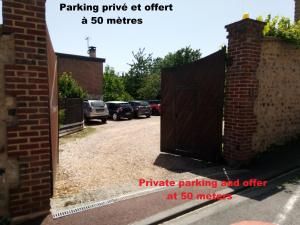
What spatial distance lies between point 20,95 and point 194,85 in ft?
17.0

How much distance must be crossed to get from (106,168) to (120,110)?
13.4 metres

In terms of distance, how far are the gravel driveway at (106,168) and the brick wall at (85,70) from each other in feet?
68.0

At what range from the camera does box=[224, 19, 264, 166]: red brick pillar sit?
658 cm

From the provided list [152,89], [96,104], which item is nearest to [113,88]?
[152,89]

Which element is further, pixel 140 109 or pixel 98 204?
pixel 140 109

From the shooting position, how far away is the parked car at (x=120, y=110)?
20.3 m

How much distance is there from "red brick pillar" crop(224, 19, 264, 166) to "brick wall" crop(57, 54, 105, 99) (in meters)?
25.6

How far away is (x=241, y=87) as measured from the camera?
263 inches

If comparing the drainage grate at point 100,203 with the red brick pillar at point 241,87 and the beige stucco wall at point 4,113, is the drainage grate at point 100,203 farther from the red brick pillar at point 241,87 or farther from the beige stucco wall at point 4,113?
the red brick pillar at point 241,87

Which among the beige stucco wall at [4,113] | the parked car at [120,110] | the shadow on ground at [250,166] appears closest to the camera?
the beige stucco wall at [4,113]

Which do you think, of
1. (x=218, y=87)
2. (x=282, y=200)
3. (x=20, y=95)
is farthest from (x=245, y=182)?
(x=20, y=95)

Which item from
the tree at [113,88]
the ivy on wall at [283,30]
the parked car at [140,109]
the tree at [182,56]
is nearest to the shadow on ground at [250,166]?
the ivy on wall at [283,30]

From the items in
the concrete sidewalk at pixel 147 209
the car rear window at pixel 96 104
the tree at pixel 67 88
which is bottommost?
the concrete sidewalk at pixel 147 209

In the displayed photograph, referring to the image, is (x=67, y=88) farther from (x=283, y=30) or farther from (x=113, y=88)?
(x=113, y=88)
